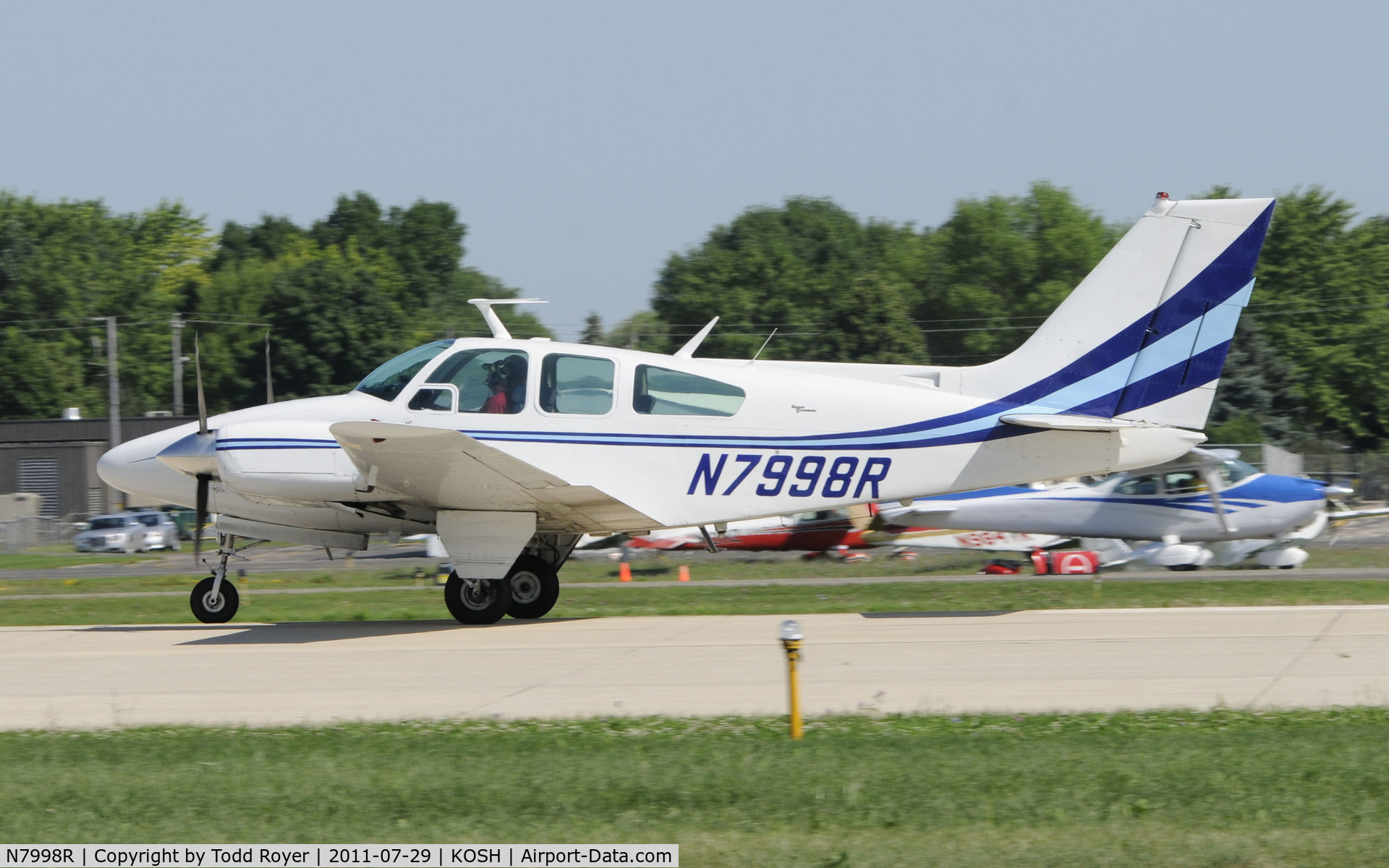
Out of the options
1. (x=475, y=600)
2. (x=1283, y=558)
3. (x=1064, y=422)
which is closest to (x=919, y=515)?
(x=1283, y=558)

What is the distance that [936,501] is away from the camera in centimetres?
2300

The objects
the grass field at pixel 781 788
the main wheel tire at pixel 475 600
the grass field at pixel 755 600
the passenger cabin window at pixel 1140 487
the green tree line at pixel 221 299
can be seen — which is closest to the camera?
the grass field at pixel 781 788

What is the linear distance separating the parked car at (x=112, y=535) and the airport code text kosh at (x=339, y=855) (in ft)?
115

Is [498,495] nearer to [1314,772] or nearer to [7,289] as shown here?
[1314,772]

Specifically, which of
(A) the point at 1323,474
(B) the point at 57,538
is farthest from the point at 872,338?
(B) the point at 57,538

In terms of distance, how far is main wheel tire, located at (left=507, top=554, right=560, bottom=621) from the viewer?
13.2 m

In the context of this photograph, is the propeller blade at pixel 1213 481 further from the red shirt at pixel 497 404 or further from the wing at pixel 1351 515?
the red shirt at pixel 497 404

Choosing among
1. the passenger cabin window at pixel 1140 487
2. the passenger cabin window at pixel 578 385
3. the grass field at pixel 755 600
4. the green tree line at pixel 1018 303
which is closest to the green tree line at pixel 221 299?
the green tree line at pixel 1018 303

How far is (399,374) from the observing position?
12305mm

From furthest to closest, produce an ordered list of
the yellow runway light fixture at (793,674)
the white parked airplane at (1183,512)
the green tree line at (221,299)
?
the green tree line at (221,299) < the white parked airplane at (1183,512) < the yellow runway light fixture at (793,674)

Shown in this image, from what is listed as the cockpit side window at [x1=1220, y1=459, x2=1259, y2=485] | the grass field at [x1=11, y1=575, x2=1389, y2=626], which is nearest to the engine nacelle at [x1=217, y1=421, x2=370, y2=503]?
the grass field at [x1=11, y1=575, x2=1389, y2=626]

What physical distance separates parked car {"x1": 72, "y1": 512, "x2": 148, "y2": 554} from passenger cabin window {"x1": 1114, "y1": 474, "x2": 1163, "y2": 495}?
28515 mm

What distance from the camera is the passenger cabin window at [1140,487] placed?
2125cm

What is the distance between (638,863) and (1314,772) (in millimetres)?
3319
